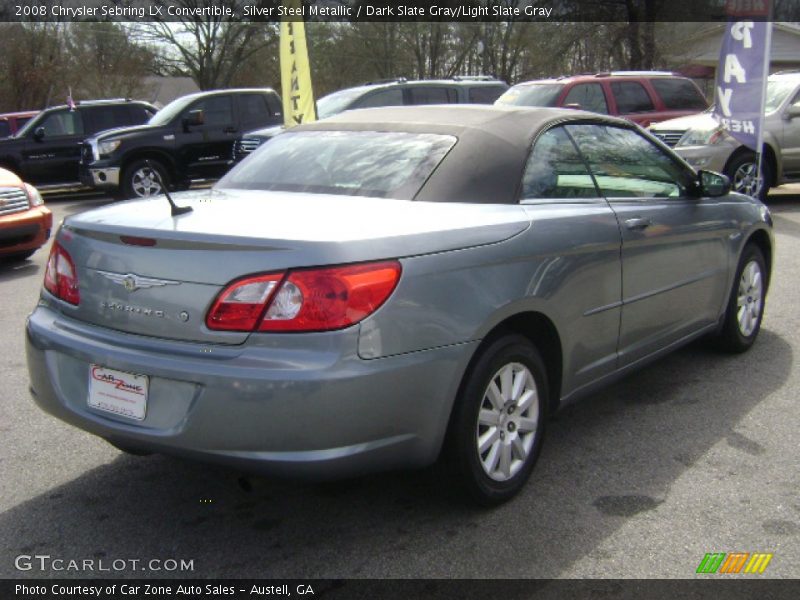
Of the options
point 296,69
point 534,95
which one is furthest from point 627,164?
point 534,95

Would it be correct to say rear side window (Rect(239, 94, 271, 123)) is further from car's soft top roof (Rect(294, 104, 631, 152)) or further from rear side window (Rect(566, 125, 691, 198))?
rear side window (Rect(566, 125, 691, 198))

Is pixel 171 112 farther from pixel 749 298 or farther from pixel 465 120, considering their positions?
pixel 465 120

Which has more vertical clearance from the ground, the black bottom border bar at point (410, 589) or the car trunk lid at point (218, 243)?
the car trunk lid at point (218, 243)

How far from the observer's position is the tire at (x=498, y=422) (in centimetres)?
313

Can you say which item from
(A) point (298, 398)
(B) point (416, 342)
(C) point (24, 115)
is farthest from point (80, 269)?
(C) point (24, 115)

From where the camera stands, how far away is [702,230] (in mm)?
4594

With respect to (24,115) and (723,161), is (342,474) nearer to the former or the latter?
(723,161)

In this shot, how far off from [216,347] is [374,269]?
0.58 meters

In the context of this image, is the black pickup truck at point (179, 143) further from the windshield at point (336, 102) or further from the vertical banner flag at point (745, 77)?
the vertical banner flag at point (745, 77)

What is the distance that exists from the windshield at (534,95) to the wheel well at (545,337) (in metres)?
10.0

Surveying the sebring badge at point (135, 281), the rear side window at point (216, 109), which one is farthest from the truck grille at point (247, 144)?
the sebring badge at point (135, 281)

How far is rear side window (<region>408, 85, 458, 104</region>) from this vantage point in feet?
48.5

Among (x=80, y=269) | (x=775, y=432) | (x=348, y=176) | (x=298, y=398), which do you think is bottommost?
(x=775, y=432)

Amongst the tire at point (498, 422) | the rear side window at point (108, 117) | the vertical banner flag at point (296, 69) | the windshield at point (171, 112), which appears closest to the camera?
the tire at point (498, 422)
